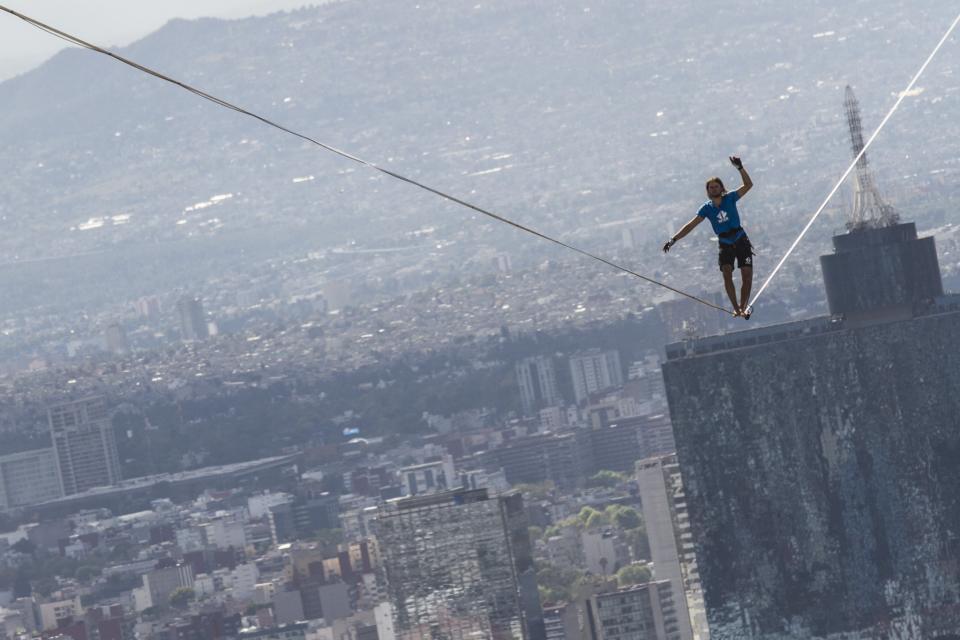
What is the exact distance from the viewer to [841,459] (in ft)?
260

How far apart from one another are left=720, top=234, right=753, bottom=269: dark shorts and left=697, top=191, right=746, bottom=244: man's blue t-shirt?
0.12 meters

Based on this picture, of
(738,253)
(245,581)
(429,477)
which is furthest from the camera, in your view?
(429,477)

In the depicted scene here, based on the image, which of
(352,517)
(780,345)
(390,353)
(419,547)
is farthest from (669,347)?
(390,353)

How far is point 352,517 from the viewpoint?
125 meters

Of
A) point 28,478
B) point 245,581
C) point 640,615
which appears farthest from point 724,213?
point 28,478

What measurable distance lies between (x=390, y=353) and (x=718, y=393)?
104481 mm

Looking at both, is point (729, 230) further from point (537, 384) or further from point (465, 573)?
point (537, 384)

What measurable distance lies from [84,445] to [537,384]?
2468 cm

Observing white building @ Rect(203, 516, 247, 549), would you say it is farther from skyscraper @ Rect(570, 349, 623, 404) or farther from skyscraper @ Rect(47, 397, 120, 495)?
skyscraper @ Rect(47, 397, 120, 495)

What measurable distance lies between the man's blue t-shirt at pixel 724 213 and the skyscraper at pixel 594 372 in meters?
127

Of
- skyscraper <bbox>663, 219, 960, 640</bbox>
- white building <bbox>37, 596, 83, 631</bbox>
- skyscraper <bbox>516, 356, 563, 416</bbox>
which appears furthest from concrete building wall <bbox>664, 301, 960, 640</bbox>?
Answer: skyscraper <bbox>516, 356, 563, 416</bbox>

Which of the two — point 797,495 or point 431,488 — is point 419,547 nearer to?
point 797,495

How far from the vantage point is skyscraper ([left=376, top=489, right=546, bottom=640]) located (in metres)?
87.1

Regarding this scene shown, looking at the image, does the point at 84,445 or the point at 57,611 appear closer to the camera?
the point at 57,611
